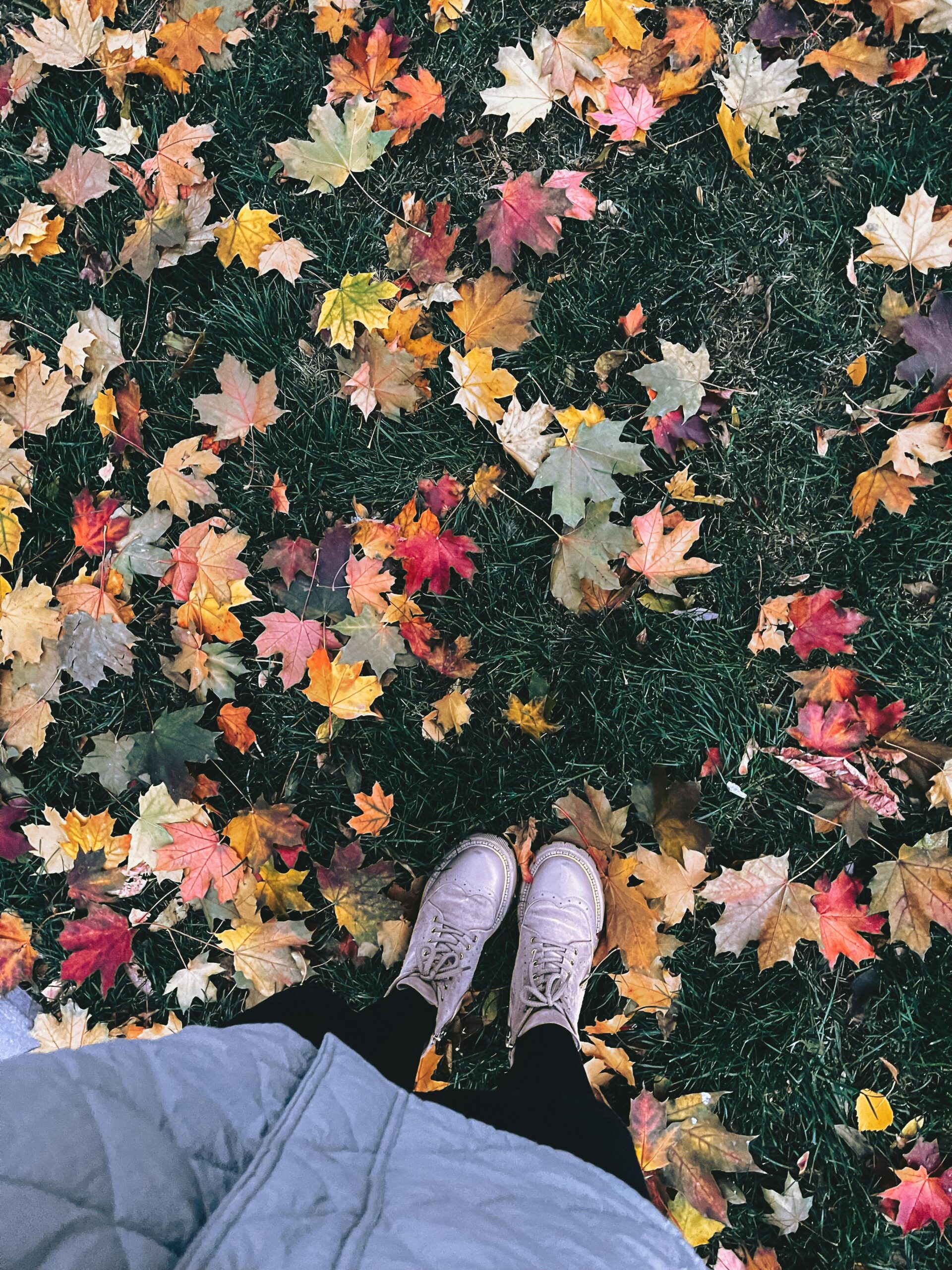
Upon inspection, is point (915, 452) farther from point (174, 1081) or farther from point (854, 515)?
point (174, 1081)

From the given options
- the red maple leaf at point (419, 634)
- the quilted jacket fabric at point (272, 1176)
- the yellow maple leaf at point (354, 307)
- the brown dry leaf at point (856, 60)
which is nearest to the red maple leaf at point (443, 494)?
the red maple leaf at point (419, 634)

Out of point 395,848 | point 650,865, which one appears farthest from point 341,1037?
point 650,865

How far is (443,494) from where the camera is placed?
2012mm

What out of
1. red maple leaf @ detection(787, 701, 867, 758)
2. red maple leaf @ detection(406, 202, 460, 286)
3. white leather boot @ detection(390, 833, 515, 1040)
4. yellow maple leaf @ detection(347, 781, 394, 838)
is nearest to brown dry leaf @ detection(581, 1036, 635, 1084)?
white leather boot @ detection(390, 833, 515, 1040)

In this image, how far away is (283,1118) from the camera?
3.40 feet

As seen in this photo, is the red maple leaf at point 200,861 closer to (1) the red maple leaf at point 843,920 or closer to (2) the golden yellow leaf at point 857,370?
(1) the red maple leaf at point 843,920

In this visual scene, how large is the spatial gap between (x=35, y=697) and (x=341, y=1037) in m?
1.23

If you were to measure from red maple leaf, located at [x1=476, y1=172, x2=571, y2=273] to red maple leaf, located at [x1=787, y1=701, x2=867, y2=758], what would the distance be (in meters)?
1.36

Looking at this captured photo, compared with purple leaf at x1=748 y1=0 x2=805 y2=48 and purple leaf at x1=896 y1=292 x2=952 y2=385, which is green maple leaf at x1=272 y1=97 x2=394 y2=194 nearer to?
purple leaf at x1=748 y1=0 x2=805 y2=48

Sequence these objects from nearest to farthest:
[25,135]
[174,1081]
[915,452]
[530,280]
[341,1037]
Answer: [174,1081]
[341,1037]
[915,452]
[530,280]
[25,135]

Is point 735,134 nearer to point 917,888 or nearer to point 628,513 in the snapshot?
point 628,513

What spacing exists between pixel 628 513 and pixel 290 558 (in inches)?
35.4

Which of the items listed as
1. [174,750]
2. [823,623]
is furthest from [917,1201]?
[174,750]

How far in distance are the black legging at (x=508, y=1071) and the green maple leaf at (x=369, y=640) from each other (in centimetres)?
77
